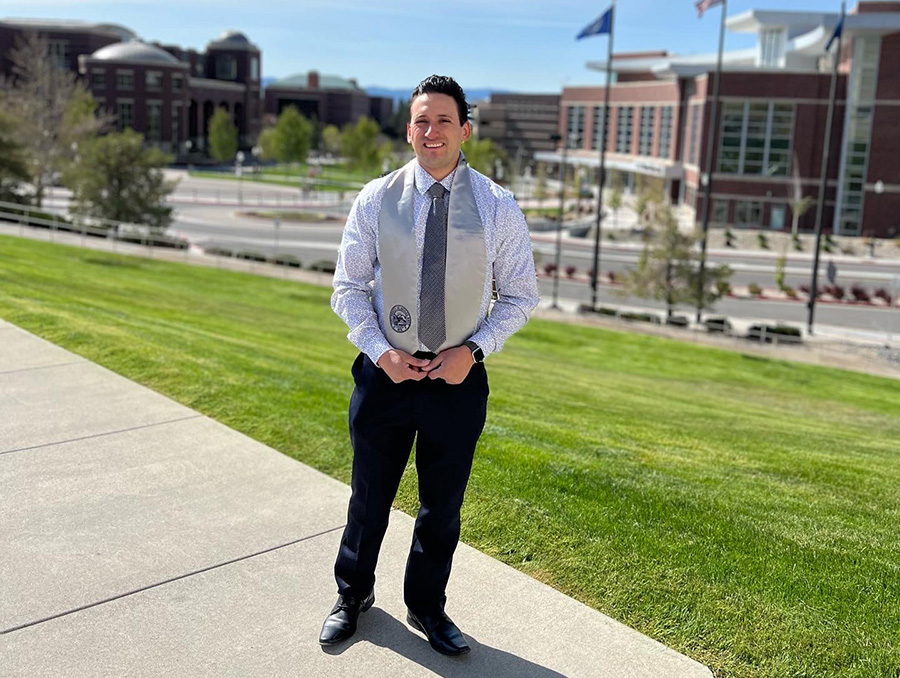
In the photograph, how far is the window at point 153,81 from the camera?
327 feet

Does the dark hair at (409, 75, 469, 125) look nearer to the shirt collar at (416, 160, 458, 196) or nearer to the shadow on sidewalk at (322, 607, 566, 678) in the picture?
the shirt collar at (416, 160, 458, 196)

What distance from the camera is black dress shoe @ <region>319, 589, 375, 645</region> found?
11.9ft

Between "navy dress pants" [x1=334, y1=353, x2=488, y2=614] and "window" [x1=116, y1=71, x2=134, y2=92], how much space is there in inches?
4144

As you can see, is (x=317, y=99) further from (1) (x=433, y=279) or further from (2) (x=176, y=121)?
(1) (x=433, y=279)

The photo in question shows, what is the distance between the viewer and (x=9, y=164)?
35562 millimetres

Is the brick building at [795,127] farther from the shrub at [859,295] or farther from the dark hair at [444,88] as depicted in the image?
the dark hair at [444,88]

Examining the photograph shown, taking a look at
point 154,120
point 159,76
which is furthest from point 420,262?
point 154,120

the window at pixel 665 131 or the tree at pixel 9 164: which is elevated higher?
the window at pixel 665 131

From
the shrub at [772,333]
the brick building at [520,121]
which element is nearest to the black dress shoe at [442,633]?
the shrub at [772,333]

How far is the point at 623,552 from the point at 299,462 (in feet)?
7.32

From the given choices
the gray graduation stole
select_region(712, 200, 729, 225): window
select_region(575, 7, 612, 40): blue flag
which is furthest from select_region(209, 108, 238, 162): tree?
the gray graduation stole

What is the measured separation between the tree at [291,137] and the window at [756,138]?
43.7 meters

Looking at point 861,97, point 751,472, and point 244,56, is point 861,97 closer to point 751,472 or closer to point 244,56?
point 751,472

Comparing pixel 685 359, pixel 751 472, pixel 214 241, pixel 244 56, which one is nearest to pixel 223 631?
pixel 751 472
